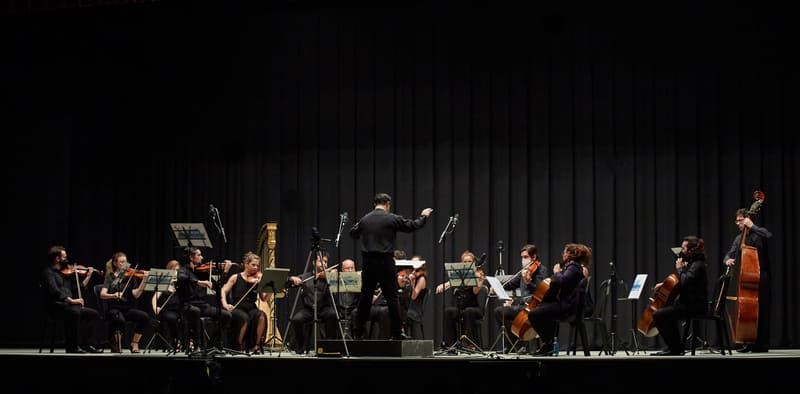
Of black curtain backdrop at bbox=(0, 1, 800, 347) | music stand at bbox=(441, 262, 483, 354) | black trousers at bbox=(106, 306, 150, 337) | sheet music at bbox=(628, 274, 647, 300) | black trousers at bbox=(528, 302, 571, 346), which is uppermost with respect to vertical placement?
black curtain backdrop at bbox=(0, 1, 800, 347)

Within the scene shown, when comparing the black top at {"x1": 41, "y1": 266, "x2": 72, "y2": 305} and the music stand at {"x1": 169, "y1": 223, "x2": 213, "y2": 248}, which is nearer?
the music stand at {"x1": 169, "y1": 223, "x2": 213, "y2": 248}

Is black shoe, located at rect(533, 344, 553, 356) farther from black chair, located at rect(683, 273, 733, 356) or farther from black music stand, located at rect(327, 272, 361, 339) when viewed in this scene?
black music stand, located at rect(327, 272, 361, 339)

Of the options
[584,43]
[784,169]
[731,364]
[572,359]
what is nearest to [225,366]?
[572,359]

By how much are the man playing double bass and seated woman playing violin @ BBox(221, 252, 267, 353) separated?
5577mm

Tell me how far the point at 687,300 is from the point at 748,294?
125 centimetres

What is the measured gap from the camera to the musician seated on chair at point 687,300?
9.59 m

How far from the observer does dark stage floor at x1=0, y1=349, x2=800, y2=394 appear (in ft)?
28.0

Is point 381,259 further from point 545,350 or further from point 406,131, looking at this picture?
point 406,131

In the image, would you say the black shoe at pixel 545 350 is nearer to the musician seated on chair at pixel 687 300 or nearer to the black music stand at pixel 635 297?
the musician seated on chair at pixel 687 300

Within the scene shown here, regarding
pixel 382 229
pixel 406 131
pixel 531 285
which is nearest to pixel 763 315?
pixel 531 285

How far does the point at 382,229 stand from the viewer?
945cm

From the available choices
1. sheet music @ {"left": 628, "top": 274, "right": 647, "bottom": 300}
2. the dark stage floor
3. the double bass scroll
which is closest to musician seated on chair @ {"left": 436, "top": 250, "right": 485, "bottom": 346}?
sheet music @ {"left": 628, "top": 274, "right": 647, "bottom": 300}

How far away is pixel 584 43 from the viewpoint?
1352cm

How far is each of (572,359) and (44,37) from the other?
1070 centimetres
